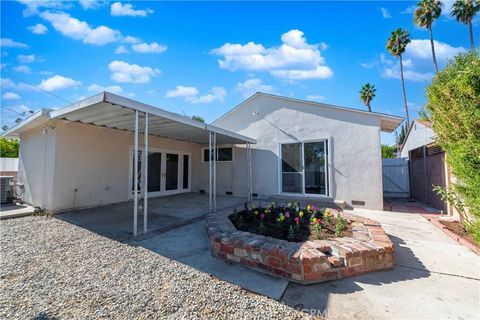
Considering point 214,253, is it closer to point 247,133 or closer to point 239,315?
point 239,315

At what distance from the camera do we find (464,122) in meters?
3.89

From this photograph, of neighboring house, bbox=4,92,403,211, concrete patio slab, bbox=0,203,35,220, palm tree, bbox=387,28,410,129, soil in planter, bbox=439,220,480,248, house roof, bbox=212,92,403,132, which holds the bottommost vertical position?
soil in planter, bbox=439,220,480,248

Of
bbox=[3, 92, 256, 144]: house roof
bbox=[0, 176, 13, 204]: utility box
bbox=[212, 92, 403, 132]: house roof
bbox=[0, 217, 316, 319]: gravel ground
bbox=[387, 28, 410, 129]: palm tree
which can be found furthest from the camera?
bbox=[387, 28, 410, 129]: palm tree

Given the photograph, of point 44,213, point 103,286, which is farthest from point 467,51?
point 44,213

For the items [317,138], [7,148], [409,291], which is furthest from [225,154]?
[7,148]

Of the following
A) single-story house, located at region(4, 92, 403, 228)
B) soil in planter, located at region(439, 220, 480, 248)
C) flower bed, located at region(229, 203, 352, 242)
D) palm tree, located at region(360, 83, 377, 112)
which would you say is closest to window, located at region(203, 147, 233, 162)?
single-story house, located at region(4, 92, 403, 228)

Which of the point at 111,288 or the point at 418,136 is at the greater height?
the point at 418,136

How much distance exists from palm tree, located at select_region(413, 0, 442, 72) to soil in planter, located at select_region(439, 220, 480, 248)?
18.9 metres

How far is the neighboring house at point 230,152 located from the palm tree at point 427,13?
49.5ft

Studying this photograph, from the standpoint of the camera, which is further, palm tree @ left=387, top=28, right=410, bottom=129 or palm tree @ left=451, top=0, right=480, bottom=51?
palm tree @ left=387, top=28, right=410, bottom=129

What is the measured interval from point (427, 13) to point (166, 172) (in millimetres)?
22749

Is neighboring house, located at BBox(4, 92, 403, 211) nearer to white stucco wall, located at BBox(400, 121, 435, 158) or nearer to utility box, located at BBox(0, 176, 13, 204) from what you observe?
utility box, located at BBox(0, 176, 13, 204)

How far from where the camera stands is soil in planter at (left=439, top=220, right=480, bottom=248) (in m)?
4.28

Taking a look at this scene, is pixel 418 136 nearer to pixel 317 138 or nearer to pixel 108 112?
pixel 317 138
